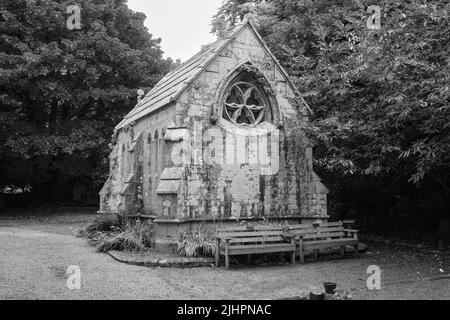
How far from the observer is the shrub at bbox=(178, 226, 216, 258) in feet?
35.0

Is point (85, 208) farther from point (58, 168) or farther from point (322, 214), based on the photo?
point (322, 214)

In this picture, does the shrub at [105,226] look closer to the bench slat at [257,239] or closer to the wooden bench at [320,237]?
the bench slat at [257,239]

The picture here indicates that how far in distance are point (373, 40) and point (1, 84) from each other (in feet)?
62.1

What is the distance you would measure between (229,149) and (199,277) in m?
4.91

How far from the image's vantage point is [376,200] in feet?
60.5

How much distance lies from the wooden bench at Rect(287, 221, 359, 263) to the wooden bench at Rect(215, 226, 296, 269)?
346 mm

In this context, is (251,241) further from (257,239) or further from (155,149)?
(155,149)

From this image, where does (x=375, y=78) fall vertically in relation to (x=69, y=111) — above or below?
below

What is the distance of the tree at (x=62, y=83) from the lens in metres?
22.0

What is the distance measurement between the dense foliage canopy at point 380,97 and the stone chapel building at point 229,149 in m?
1.04

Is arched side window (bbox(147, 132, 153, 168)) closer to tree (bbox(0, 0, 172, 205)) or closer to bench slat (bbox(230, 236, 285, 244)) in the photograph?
bench slat (bbox(230, 236, 285, 244))

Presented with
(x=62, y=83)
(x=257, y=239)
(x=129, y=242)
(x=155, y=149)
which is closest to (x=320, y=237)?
(x=257, y=239)
